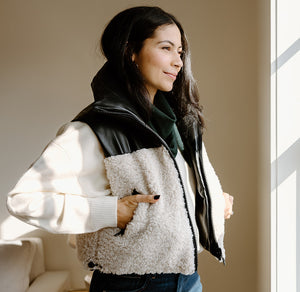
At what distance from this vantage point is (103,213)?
109 cm

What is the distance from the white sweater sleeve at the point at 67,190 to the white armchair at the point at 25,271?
1260mm

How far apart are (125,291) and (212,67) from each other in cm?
152

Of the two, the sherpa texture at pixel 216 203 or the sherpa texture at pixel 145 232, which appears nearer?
the sherpa texture at pixel 145 232

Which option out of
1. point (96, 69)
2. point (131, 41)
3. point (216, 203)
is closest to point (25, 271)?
point (96, 69)

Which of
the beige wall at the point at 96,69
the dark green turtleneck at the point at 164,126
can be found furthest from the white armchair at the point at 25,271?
the dark green turtleneck at the point at 164,126

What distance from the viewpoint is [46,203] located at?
105cm

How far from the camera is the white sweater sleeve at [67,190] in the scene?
105 centimetres

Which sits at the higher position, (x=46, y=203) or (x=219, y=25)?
(x=219, y=25)

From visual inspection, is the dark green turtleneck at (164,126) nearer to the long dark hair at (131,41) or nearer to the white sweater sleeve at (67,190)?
the long dark hair at (131,41)

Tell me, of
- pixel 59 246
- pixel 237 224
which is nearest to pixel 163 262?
pixel 237 224

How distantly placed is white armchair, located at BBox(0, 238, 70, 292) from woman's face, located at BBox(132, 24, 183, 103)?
4.64 ft

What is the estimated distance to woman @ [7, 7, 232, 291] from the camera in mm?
1068

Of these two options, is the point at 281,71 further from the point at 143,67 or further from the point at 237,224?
the point at 237,224

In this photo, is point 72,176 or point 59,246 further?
point 59,246
